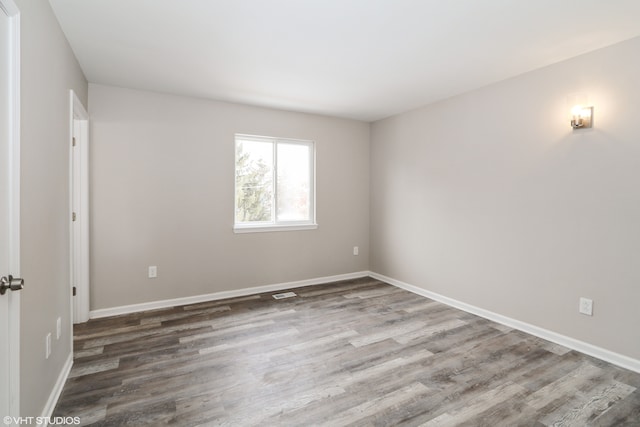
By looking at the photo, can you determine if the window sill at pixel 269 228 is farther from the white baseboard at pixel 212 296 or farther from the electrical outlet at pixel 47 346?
the electrical outlet at pixel 47 346


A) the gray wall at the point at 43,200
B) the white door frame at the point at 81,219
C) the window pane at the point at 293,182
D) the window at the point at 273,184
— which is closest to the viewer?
the gray wall at the point at 43,200

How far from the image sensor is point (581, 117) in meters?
2.61

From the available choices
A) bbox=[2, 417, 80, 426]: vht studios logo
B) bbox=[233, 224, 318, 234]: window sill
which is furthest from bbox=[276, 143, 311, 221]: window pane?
bbox=[2, 417, 80, 426]: vht studios logo

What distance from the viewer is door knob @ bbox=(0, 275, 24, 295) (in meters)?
1.27

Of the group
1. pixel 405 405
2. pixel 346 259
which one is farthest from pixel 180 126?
pixel 405 405

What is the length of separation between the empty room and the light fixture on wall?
2 cm

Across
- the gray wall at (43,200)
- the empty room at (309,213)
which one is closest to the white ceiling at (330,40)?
the empty room at (309,213)

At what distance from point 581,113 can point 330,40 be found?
84.0 inches

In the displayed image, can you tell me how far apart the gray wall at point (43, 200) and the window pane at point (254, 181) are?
1963 millimetres

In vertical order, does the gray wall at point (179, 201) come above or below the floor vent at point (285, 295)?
above

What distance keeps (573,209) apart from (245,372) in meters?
2.98

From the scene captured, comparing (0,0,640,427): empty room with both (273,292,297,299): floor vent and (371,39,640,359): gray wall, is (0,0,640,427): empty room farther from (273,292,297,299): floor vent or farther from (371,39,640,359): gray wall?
(273,292,297,299): floor vent

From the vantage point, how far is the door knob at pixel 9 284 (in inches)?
49.9

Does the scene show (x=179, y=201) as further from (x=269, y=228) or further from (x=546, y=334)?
(x=546, y=334)
